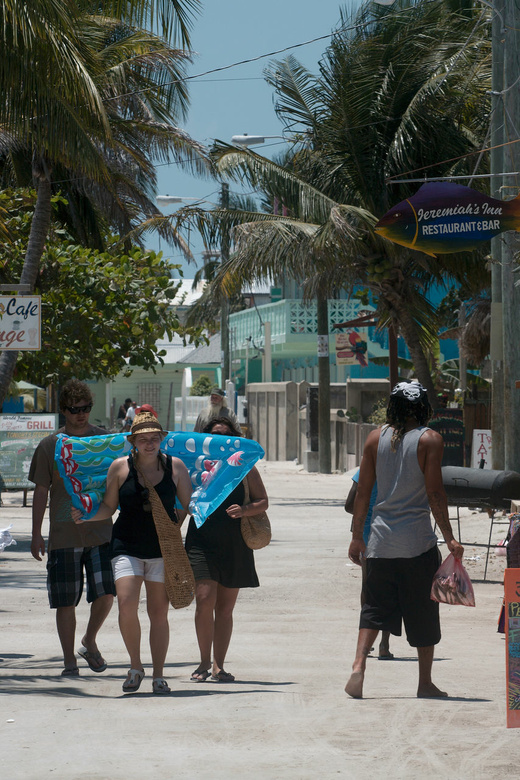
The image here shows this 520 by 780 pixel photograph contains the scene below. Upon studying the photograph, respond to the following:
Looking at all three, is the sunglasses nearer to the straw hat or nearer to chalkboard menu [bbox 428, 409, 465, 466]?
the straw hat

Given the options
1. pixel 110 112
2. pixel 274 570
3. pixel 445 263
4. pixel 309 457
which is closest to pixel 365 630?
pixel 274 570

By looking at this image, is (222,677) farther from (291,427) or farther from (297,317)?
(297,317)

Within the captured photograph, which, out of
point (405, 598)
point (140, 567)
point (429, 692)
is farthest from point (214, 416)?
point (429, 692)

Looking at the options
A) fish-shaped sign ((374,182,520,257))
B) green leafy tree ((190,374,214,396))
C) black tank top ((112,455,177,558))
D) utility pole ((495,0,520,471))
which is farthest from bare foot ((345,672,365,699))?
green leafy tree ((190,374,214,396))

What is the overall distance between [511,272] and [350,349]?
1903 centimetres

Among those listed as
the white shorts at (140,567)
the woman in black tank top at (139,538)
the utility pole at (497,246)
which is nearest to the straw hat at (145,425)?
the woman in black tank top at (139,538)

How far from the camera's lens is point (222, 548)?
7203 mm

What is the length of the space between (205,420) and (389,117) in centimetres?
1314

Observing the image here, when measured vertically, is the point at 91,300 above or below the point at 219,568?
above

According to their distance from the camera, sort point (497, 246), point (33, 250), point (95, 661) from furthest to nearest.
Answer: point (33, 250) → point (497, 246) → point (95, 661)

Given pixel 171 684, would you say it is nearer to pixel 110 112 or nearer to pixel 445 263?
pixel 110 112

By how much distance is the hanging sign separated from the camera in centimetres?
3184

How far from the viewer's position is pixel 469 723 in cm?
560

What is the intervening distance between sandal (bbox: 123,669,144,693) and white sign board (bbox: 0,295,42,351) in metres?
7.44
